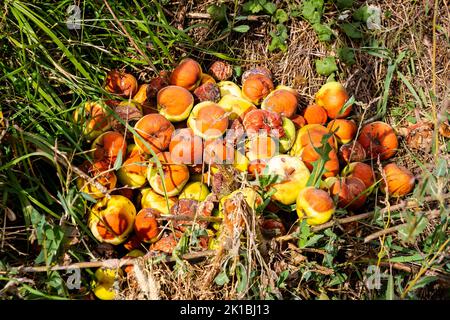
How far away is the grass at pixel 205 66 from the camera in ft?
7.42

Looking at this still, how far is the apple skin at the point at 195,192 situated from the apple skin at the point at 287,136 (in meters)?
0.50

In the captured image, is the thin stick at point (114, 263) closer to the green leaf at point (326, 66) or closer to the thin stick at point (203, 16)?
the green leaf at point (326, 66)

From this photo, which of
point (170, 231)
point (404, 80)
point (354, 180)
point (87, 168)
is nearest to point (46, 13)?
point (87, 168)

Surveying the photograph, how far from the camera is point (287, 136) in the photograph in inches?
113

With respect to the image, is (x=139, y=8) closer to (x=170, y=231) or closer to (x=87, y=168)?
(x=87, y=168)

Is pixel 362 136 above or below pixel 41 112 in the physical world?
below

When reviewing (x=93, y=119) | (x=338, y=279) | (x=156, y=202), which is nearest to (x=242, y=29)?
(x=93, y=119)

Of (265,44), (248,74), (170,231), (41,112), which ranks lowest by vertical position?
(170,231)

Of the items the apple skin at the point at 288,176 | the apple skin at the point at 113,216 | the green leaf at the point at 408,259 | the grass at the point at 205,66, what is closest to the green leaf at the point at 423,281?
the grass at the point at 205,66

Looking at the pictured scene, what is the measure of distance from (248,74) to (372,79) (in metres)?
0.85

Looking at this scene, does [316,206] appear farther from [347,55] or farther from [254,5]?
[254,5]

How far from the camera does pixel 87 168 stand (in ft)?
8.67

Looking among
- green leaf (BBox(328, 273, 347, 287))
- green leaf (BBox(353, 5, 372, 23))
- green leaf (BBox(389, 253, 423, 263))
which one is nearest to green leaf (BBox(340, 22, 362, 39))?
green leaf (BBox(353, 5, 372, 23))

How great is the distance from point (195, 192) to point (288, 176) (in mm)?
516
